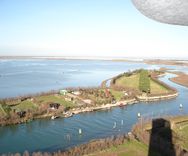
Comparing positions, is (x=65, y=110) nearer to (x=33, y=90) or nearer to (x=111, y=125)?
(x=111, y=125)

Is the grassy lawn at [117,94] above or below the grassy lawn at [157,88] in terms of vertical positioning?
above

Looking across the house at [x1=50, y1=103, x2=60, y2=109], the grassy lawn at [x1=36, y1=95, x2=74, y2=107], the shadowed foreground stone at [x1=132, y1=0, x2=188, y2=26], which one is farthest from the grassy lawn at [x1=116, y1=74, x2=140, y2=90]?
the shadowed foreground stone at [x1=132, y1=0, x2=188, y2=26]

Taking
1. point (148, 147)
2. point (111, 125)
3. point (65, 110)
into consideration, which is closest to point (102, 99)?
point (65, 110)

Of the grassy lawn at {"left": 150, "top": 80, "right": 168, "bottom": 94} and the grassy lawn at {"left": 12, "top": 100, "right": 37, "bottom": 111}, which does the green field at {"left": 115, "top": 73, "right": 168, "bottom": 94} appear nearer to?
the grassy lawn at {"left": 150, "top": 80, "right": 168, "bottom": 94}

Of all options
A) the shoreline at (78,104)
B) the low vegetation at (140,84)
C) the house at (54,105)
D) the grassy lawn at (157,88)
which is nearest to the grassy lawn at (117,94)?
the shoreline at (78,104)

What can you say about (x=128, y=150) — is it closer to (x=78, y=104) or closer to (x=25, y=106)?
(x=78, y=104)

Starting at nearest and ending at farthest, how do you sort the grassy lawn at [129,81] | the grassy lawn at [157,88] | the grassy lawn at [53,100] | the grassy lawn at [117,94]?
the grassy lawn at [53,100], the grassy lawn at [117,94], the grassy lawn at [157,88], the grassy lawn at [129,81]

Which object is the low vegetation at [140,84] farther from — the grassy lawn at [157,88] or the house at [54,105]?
the house at [54,105]
